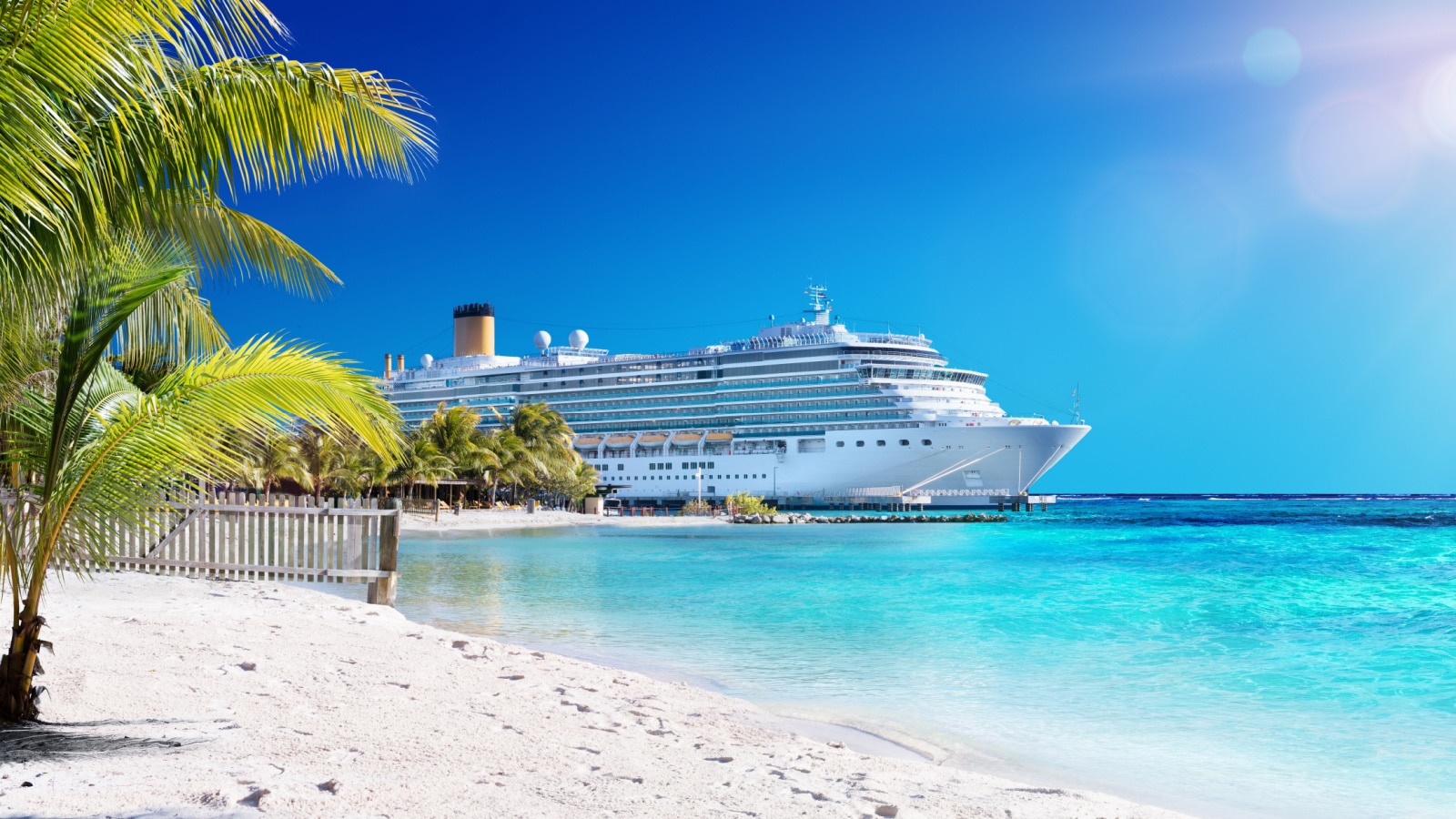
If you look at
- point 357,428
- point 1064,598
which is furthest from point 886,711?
point 1064,598

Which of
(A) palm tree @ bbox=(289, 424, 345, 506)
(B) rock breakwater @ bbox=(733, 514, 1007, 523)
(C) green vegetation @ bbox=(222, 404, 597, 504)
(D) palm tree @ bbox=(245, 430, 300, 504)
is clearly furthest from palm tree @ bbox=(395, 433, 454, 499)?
(B) rock breakwater @ bbox=(733, 514, 1007, 523)

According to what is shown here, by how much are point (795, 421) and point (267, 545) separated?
178ft

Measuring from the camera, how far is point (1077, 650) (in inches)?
393

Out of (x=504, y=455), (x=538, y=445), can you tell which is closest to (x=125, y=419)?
(x=504, y=455)

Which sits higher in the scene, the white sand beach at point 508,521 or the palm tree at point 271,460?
the palm tree at point 271,460

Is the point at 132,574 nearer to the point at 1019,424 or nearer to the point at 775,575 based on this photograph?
the point at 775,575

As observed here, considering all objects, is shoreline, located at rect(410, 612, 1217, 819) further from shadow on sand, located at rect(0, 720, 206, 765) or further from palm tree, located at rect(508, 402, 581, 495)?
palm tree, located at rect(508, 402, 581, 495)

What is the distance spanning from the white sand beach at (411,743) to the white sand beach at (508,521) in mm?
25775

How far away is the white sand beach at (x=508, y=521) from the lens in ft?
111

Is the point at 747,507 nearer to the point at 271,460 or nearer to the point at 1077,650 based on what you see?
the point at 271,460

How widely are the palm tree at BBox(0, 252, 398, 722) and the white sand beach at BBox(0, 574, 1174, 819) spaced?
32.3 inches

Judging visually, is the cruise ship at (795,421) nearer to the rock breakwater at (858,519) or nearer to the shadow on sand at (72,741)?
the rock breakwater at (858,519)

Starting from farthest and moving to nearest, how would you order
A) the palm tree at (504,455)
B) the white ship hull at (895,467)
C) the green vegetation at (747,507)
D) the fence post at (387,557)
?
the white ship hull at (895,467) → the green vegetation at (747,507) → the palm tree at (504,455) → the fence post at (387,557)

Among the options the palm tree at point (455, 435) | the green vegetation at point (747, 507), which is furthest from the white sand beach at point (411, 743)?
the green vegetation at point (747, 507)
